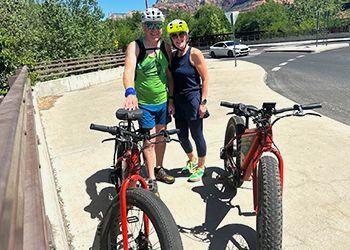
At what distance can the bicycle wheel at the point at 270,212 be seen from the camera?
8.25 ft

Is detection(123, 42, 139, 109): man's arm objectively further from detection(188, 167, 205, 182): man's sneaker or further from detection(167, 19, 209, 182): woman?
detection(188, 167, 205, 182): man's sneaker

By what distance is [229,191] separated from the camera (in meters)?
4.22

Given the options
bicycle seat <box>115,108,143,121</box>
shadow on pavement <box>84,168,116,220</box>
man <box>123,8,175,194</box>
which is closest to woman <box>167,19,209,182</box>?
man <box>123,8,175,194</box>

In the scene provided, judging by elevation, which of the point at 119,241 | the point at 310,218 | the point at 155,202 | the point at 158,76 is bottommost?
the point at 310,218

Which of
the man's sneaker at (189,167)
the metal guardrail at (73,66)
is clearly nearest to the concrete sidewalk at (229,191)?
the man's sneaker at (189,167)

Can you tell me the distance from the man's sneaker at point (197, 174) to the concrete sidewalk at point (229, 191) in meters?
0.09

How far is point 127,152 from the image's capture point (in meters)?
2.79

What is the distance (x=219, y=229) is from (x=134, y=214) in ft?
3.94

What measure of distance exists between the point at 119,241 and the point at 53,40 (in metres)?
22.1

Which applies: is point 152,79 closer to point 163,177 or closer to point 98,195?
point 163,177

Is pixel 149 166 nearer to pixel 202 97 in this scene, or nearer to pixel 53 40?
pixel 202 97

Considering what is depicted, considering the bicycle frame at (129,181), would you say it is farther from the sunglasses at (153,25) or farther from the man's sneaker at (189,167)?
the man's sneaker at (189,167)

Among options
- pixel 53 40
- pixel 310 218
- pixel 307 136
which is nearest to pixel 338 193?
pixel 310 218

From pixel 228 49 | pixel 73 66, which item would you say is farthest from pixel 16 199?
pixel 228 49
